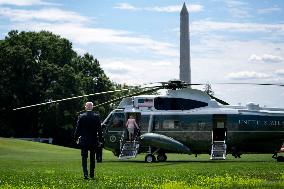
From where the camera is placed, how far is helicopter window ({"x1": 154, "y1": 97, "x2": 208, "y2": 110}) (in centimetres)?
2880

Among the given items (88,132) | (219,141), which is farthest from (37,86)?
(88,132)

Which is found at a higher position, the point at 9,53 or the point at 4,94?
the point at 9,53

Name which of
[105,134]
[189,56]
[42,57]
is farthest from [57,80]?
[105,134]

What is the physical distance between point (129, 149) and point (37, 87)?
1898 inches

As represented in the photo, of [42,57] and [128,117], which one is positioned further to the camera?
[42,57]

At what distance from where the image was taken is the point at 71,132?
3187 inches

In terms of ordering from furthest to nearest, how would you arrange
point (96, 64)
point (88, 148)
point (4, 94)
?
point (96, 64) → point (4, 94) → point (88, 148)

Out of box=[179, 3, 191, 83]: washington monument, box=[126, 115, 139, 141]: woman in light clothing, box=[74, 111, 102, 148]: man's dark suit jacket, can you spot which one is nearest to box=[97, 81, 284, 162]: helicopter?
box=[126, 115, 139, 141]: woman in light clothing

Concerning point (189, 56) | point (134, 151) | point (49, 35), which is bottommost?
point (134, 151)

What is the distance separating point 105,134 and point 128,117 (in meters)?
1.45

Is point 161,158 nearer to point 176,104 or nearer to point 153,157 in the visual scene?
point 153,157

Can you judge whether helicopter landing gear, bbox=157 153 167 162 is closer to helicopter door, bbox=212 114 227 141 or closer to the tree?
helicopter door, bbox=212 114 227 141

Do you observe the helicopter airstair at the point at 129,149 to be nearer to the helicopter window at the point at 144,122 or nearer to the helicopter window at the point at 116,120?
the helicopter window at the point at 144,122

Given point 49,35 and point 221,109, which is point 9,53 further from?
point 221,109
